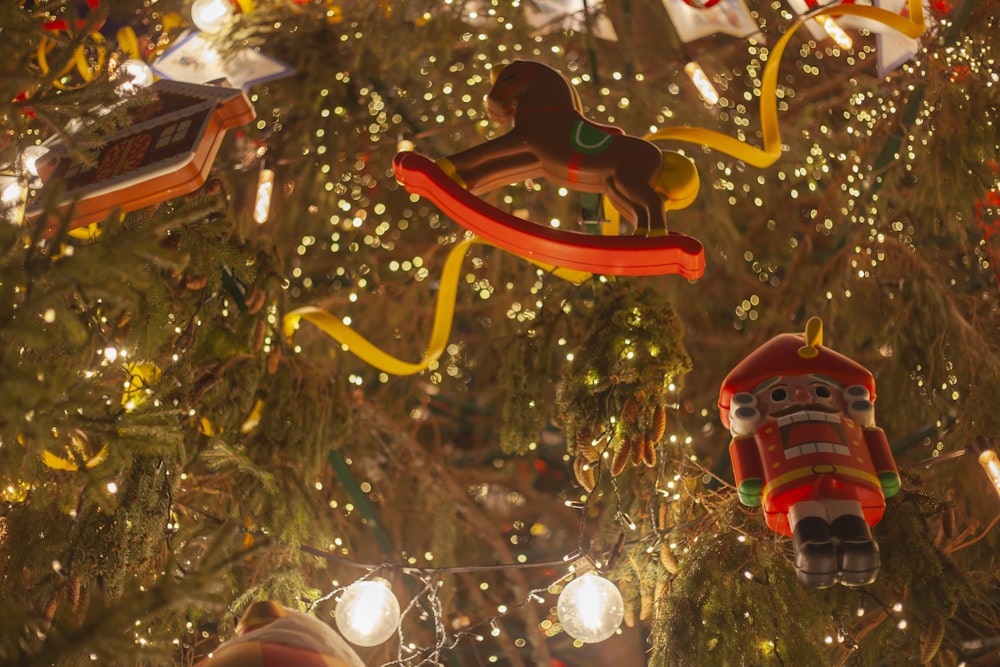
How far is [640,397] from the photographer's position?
2.65 m

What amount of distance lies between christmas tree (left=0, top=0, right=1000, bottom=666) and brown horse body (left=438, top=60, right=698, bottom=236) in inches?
3.8

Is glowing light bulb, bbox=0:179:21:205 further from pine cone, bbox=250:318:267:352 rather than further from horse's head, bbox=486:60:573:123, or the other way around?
horse's head, bbox=486:60:573:123

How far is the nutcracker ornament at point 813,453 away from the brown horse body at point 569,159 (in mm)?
515

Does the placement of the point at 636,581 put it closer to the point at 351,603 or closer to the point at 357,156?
the point at 351,603

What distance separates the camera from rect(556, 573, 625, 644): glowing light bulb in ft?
8.69

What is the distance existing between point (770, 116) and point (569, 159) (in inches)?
27.3

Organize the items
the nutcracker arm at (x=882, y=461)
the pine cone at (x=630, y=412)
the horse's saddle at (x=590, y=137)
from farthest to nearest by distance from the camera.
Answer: the pine cone at (x=630, y=412), the horse's saddle at (x=590, y=137), the nutcracker arm at (x=882, y=461)

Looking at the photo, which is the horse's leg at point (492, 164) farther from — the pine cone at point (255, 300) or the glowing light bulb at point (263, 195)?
the glowing light bulb at point (263, 195)

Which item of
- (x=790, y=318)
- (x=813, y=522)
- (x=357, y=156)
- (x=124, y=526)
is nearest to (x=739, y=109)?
(x=790, y=318)

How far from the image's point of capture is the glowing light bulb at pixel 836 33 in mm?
3344

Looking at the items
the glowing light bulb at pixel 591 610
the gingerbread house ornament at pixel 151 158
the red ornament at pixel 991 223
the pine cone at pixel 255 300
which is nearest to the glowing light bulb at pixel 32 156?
the gingerbread house ornament at pixel 151 158

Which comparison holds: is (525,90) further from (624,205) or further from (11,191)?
(11,191)

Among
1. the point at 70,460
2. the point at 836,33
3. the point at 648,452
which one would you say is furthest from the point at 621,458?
the point at 836,33

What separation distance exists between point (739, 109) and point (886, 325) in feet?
4.07
